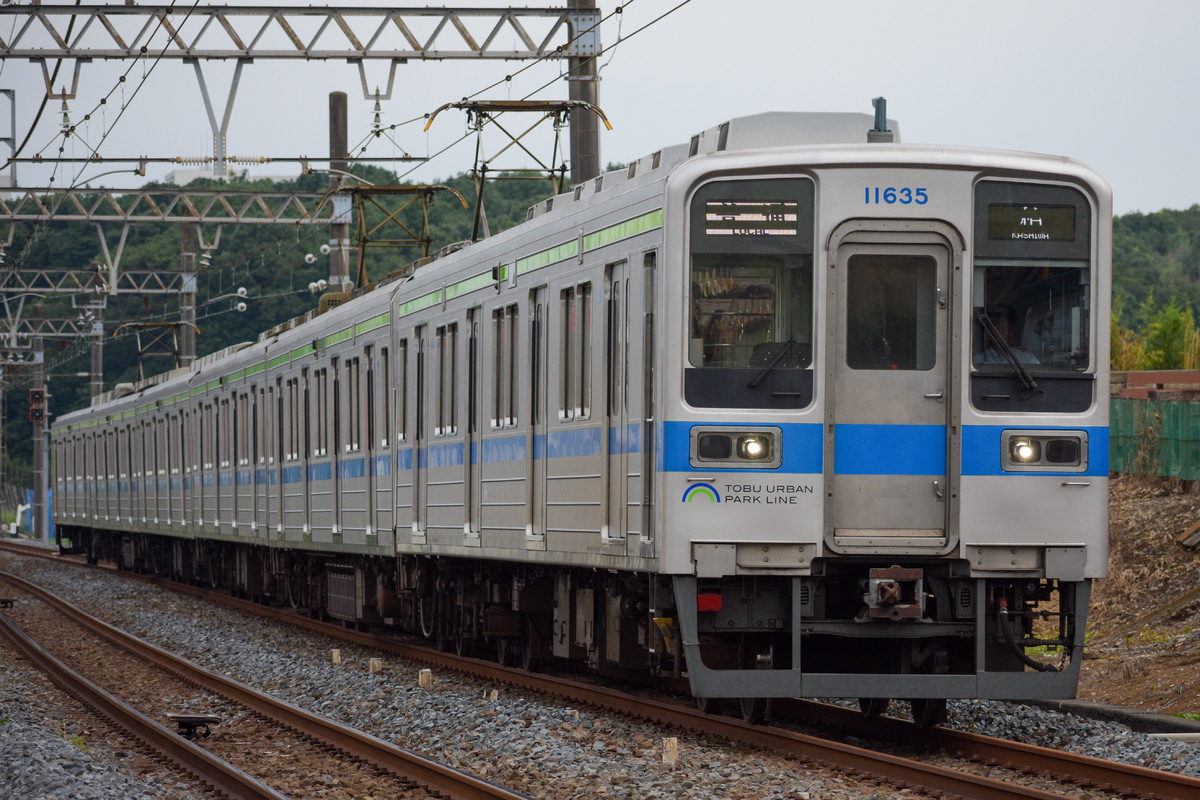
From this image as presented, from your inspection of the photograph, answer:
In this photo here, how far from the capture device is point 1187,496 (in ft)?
61.1

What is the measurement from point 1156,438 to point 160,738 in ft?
42.1

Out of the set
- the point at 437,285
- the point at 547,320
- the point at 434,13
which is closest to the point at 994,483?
the point at 547,320

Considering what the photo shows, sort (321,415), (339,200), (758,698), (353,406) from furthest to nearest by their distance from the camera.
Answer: (339,200) → (321,415) → (353,406) → (758,698)

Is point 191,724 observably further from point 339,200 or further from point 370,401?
point 339,200

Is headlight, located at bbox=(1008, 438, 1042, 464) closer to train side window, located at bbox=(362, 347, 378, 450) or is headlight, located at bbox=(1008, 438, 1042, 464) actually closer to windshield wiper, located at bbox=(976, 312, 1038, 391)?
windshield wiper, located at bbox=(976, 312, 1038, 391)

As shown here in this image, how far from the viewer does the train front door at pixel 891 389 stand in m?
9.12

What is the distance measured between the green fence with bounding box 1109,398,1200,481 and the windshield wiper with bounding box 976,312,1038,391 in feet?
33.3

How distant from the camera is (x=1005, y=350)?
9.15 meters

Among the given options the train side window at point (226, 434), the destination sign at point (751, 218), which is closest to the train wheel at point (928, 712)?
the destination sign at point (751, 218)

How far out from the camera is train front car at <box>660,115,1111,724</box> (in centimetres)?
902

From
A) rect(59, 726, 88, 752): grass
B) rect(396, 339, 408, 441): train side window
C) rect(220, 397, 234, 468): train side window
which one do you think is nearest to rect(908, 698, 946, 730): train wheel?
rect(59, 726, 88, 752): grass

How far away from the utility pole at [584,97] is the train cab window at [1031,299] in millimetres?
5868

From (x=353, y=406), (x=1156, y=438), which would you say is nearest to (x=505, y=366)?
(x=353, y=406)

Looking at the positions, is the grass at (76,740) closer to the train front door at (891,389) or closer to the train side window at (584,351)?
the train side window at (584,351)
